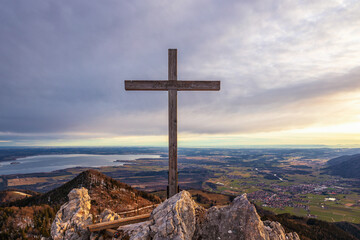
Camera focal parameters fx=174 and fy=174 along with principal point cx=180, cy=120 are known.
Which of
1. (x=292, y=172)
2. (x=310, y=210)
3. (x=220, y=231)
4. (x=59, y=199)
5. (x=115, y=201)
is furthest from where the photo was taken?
(x=292, y=172)

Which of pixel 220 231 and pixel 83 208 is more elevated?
pixel 220 231

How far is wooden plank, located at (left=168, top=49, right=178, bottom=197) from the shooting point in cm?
904

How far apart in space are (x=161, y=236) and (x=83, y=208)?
31.7ft

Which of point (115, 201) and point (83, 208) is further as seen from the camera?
point (115, 201)

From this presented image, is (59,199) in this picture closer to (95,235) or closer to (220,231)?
(95,235)

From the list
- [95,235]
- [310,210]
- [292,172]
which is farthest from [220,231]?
[292,172]

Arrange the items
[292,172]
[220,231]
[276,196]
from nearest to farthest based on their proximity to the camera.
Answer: [220,231]
[276,196]
[292,172]

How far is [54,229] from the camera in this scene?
1113 centimetres

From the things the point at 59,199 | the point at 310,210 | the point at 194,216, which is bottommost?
the point at 310,210

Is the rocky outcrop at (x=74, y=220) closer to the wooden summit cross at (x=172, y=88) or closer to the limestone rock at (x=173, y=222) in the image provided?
the limestone rock at (x=173, y=222)

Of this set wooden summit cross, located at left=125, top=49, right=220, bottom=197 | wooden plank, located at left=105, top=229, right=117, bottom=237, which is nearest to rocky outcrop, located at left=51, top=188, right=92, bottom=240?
wooden plank, located at left=105, top=229, right=117, bottom=237

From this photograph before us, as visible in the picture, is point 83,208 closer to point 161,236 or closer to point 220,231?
point 161,236

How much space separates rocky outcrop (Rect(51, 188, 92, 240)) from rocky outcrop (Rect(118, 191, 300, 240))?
438 cm

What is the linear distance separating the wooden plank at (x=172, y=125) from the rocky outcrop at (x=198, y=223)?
1.15 meters
